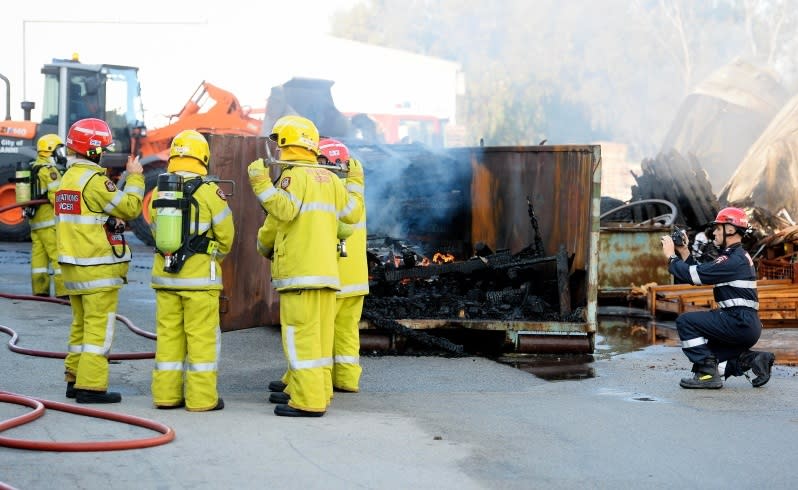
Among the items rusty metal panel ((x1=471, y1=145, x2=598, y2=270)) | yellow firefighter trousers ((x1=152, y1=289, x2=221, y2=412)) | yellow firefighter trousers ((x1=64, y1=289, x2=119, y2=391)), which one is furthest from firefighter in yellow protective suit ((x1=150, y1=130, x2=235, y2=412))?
rusty metal panel ((x1=471, y1=145, x2=598, y2=270))

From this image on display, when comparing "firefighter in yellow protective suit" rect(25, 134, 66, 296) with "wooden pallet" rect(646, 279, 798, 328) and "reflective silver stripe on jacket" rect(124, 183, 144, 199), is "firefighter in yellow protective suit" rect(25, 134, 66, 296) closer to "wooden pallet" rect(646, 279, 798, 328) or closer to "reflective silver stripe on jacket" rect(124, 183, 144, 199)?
"reflective silver stripe on jacket" rect(124, 183, 144, 199)

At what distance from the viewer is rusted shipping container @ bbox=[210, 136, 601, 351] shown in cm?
955

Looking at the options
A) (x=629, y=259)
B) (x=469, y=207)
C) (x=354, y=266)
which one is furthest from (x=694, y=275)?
(x=629, y=259)

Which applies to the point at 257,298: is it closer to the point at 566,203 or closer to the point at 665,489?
the point at 566,203

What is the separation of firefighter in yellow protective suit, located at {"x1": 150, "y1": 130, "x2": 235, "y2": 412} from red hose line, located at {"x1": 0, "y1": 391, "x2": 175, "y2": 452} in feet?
1.76

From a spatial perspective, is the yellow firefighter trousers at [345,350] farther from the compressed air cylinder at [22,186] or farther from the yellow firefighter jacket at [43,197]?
the compressed air cylinder at [22,186]

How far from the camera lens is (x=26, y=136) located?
2025 cm

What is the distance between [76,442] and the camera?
5.40m

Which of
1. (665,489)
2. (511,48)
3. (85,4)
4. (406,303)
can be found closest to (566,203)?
(406,303)

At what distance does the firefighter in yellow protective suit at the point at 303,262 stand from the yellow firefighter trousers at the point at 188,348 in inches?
17.9

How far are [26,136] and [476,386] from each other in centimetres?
1484

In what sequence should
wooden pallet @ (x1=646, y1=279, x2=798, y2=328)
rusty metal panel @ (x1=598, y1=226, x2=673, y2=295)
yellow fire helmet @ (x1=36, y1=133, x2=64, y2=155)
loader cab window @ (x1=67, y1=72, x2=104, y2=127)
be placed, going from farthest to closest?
loader cab window @ (x1=67, y1=72, x2=104, y2=127), rusty metal panel @ (x1=598, y1=226, x2=673, y2=295), yellow fire helmet @ (x1=36, y1=133, x2=64, y2=155), wooden pallet @ (x1=646, y1=279, x2=798, y2=328)

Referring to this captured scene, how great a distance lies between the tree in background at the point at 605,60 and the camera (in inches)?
1340

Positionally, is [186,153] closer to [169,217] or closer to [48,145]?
[169,217]
